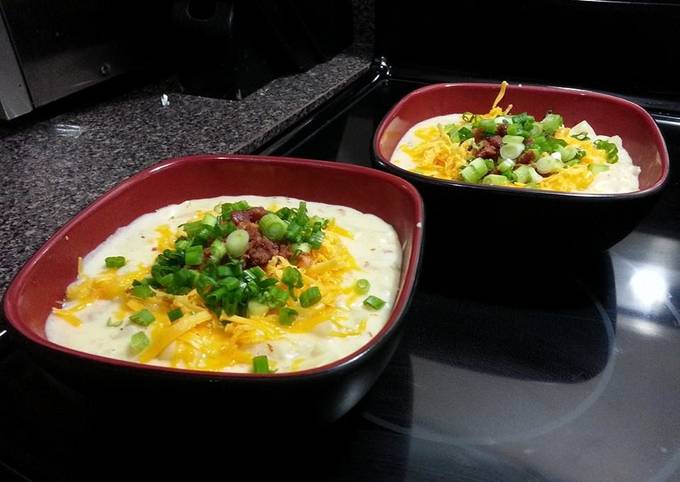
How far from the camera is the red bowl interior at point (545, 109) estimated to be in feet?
3.83

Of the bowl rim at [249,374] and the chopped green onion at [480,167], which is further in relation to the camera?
the chopped green onion at [480,167]

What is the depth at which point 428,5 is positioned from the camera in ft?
5.57

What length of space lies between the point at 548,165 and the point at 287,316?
22.6 inches

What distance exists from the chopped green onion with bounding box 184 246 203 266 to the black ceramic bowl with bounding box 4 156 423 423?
6.8 inches

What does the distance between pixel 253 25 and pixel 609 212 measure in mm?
992

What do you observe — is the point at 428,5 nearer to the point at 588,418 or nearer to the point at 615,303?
the point at 615,303

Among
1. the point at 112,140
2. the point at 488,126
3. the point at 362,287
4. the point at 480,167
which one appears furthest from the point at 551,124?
the point at 112,140

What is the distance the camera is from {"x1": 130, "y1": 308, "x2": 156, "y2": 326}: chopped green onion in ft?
2.51

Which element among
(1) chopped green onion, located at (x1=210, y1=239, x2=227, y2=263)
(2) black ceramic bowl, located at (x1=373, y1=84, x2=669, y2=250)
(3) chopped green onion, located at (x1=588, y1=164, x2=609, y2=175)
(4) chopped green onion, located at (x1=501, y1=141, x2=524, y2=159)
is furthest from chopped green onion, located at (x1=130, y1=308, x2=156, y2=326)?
(3) chopped green onion, located at (x1=588, y1=164, x2=609, y2=175)

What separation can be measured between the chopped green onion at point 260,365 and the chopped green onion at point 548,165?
2.09 feet

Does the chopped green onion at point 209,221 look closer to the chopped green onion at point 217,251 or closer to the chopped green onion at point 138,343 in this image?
the chopped green onion at point 217,251

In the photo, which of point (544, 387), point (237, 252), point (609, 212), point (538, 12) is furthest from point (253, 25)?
point (544, 387)

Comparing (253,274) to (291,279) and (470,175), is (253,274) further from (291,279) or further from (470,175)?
(470,175)

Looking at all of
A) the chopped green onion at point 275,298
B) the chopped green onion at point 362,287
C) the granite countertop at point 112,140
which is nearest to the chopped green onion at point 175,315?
the chopped green onion at point 275,298
